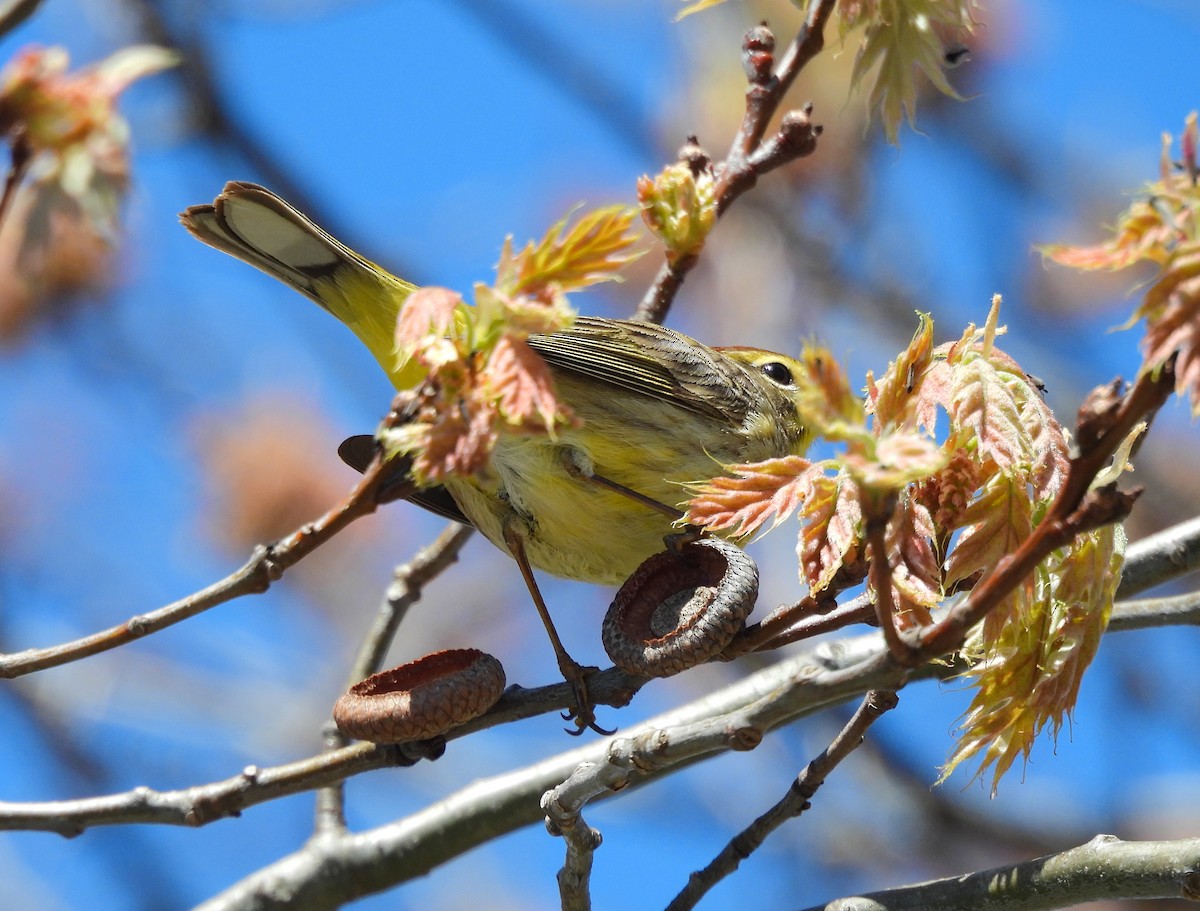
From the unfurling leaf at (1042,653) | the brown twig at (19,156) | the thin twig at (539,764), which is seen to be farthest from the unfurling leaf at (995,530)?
→ the brown twig at (19,156)

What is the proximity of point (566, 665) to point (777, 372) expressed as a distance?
187cm

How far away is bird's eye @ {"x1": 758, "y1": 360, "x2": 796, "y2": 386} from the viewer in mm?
5039

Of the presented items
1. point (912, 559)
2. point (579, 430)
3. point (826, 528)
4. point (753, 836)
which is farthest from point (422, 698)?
point (579, 430)

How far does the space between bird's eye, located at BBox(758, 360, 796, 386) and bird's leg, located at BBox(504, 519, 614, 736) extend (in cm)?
142

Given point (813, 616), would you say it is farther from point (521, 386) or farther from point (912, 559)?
point (521, 386)

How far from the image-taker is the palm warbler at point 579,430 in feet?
12.5

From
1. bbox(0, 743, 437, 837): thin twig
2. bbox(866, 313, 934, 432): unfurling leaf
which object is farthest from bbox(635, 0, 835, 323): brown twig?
bbox(0, 743, 437, 837): thin twig

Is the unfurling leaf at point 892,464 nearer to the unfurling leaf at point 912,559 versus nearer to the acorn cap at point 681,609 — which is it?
the unfurling leaf at point 912,559

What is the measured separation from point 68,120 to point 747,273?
4.86 metres

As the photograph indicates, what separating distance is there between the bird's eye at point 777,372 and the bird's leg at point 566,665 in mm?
1417

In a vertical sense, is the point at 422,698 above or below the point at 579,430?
below

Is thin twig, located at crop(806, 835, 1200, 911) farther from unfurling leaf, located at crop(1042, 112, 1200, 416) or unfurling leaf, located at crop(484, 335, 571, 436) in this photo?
unfurling leaf, located at crop(484, 335, 571, 436)

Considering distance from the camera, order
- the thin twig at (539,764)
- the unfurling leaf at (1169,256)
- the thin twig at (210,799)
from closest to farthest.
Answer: the unfurling leaf at (1169,256) < the thin twig at (539,764) < the thin twig at (210,799)

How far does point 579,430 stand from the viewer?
383 cm
